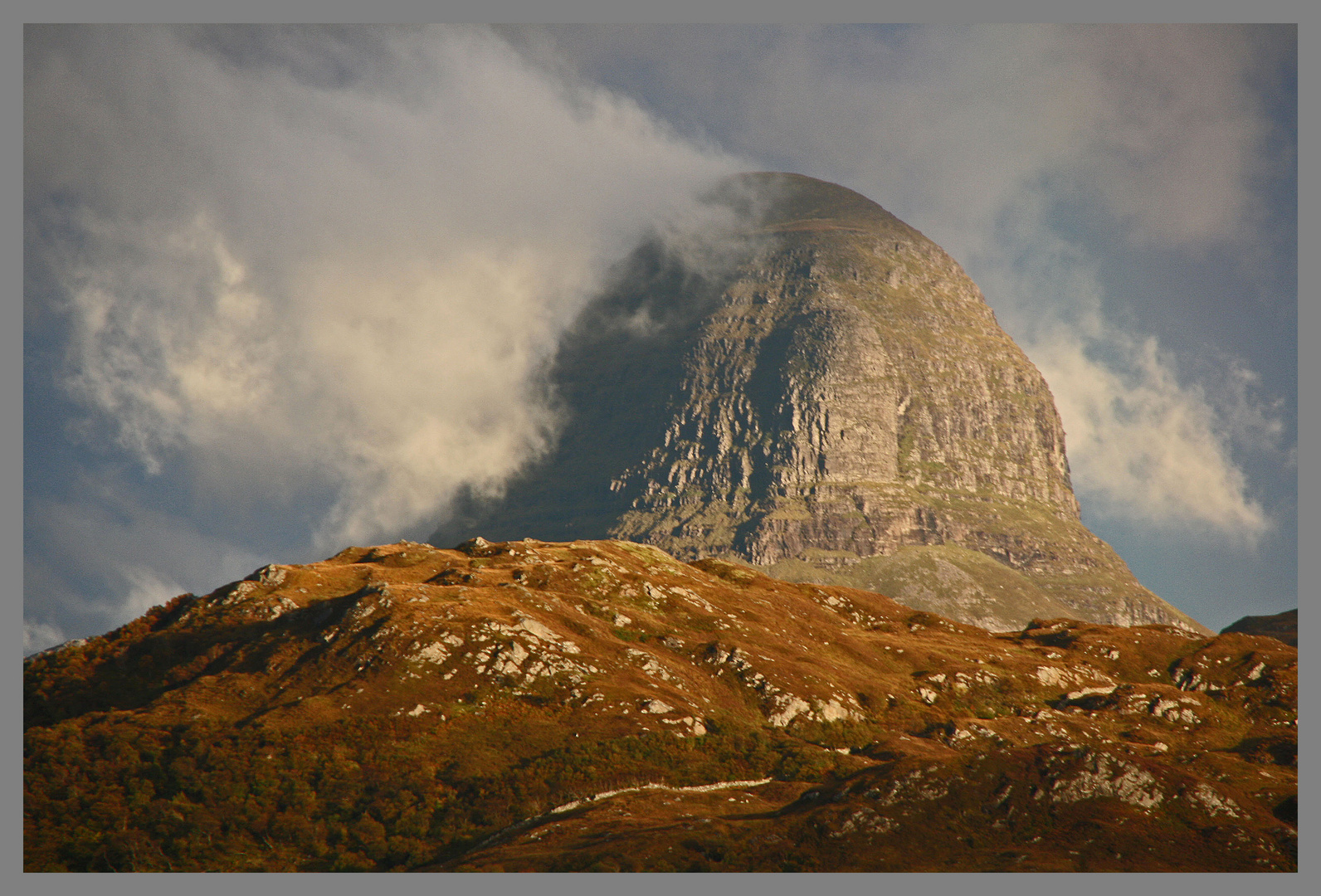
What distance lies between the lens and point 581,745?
11138 cm

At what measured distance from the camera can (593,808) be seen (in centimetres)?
9869

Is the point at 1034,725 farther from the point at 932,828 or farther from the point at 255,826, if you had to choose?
the point at 255,826

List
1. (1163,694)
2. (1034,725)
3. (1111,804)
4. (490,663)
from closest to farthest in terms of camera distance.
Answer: (1111,804)
(490,663)
(1034,725)
(1163,694)

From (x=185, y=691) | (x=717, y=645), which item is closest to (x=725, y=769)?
(x=717, y=645)

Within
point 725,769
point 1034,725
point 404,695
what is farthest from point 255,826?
point 1034,725

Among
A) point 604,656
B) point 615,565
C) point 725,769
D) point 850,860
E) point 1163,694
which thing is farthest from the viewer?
point 615,565

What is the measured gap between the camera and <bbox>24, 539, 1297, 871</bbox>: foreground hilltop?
90000mm

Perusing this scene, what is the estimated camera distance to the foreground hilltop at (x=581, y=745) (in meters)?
90.0

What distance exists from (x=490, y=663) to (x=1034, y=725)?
76716 millimetres

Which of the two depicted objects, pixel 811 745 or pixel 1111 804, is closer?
pixel 1111 804

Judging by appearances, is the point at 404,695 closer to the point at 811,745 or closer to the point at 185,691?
the point at 185,691

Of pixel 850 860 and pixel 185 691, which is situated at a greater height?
pixel 185 691

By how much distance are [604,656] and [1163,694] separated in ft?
310

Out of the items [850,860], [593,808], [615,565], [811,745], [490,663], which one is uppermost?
[615,565]
